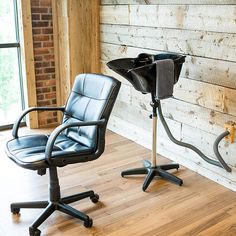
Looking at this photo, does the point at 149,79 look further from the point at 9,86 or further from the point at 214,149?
the point at 9,86

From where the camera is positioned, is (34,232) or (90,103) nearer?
(34,232)

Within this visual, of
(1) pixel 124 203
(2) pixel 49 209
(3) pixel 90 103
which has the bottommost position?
(1) pixel 124 203

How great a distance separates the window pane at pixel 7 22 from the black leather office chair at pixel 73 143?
1.82 meters

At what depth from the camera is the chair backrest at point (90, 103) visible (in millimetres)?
2363

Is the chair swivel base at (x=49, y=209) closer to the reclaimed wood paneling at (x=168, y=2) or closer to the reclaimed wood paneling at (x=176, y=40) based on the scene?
the reclaimed wood paneling at (x=176, y=40)

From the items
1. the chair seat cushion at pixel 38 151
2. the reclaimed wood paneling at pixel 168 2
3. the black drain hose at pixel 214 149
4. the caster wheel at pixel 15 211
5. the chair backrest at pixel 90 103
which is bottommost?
the caster wheel at pixel 15 211

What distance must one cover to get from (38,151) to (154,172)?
3.76ft

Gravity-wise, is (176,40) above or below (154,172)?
above

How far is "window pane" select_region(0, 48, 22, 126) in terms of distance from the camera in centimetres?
412

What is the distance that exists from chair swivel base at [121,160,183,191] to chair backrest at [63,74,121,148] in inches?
30.2

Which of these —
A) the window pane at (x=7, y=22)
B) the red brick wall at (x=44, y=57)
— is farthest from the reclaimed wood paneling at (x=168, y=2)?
the window pane at (x=7, y=22)

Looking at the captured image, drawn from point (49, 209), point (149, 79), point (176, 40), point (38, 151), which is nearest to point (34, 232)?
point (49, 209)

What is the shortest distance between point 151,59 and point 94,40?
1.36 metres

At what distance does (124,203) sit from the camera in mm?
2682
